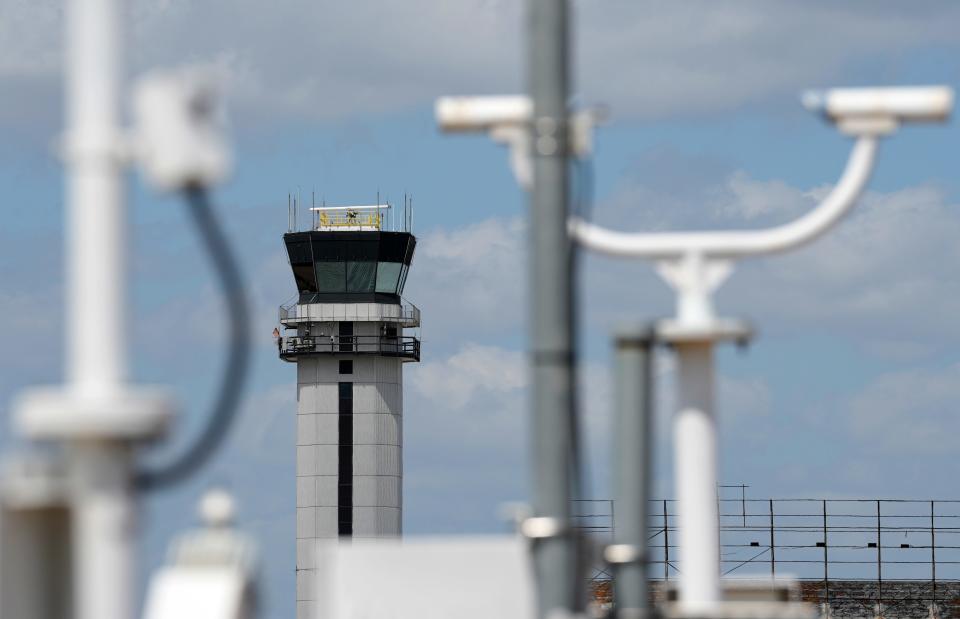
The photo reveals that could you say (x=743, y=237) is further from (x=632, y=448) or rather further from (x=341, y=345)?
(x=341, y=345)

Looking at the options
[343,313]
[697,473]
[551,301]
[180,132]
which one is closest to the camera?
[180,132]

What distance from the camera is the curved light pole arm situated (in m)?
12.1

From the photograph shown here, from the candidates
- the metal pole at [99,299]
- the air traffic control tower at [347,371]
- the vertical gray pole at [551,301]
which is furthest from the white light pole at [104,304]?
the air traffic control tower at [347,371]

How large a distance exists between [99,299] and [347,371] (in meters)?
69.1

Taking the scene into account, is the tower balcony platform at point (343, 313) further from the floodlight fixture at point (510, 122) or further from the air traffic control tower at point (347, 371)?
the floodlight fixture at point (510, 122)

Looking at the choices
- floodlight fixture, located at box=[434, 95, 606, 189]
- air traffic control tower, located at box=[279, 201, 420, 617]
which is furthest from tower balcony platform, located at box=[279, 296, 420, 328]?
floodlight fixture, located at box=[434, 95, 606, 189]

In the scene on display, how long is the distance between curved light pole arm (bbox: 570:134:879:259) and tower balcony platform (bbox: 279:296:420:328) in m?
63.7

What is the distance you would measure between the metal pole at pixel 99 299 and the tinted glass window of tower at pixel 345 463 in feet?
226

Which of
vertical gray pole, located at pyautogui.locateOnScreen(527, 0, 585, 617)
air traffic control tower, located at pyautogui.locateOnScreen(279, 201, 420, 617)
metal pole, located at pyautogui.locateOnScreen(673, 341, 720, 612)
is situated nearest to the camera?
vertical gray pole, located at pyautogui.locateOnScreen(527, 0, 585, 617)

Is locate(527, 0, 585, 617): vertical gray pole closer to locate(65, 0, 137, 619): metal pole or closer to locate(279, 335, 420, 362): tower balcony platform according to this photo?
locate(65, 0, 137, 619): metal pole

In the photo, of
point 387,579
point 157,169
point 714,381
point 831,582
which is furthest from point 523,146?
point 831,582

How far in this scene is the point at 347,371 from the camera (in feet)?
252

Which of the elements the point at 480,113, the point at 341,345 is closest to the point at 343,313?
the point at 341,345

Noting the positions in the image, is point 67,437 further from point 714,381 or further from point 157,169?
point 714,381
